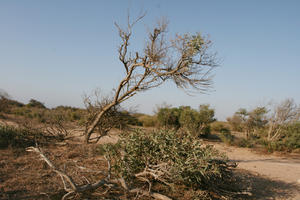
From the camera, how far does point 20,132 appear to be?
7.04 m

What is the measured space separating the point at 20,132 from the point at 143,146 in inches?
214

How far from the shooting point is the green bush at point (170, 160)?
376 cm

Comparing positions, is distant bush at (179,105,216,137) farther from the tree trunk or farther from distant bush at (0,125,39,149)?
distant bush at (0,125,39,149)

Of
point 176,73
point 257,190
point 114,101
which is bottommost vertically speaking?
point 257,190

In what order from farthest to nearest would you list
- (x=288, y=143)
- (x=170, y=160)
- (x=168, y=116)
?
(x=168, y=116) < (x=288, y=143) < (x=170, y=160)

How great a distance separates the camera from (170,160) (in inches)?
156

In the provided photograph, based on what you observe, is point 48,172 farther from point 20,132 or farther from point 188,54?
point 188,54

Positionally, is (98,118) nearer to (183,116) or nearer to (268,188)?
(268,188)

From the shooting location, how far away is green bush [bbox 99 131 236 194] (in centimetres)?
376

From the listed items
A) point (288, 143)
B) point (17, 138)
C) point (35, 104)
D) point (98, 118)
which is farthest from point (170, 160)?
point (35, 104)

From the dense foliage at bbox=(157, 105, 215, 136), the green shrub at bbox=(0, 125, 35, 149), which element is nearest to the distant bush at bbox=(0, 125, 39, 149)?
the green shrub at bbox=(0, 125, 35, 149)

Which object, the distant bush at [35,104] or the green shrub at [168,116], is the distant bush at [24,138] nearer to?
the green shrub at [168,116]

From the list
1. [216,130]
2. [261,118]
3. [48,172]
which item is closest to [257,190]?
[48,172]

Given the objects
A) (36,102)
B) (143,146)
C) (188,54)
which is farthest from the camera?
(36,102)
